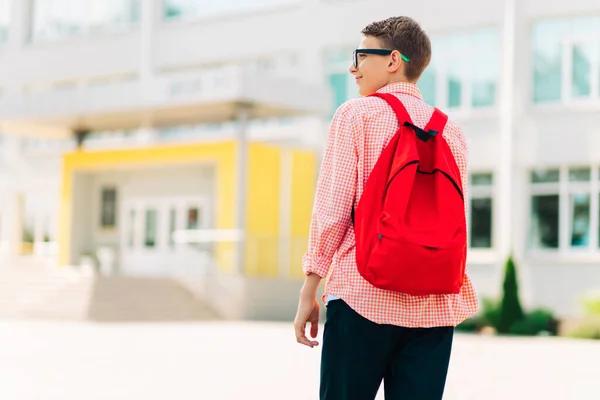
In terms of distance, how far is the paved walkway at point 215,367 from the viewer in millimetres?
7723

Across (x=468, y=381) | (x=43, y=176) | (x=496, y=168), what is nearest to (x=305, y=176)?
(x=496, y=168)

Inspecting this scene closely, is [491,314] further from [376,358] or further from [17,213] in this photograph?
[17,213]

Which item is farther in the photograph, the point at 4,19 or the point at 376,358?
the point at 4,19

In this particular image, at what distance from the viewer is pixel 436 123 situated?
2.80m

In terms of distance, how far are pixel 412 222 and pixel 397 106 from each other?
0.38m

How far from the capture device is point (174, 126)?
2731cm

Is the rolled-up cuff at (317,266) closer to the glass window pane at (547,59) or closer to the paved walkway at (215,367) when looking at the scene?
the paved walkway at (215,367)

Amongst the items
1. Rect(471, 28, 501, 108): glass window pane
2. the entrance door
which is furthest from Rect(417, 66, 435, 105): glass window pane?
the entrance door

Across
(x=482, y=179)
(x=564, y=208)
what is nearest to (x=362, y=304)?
(x=564, y=208)

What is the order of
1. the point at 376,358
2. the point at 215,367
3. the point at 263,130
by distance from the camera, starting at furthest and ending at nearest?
1. the point at 263,130
2. the point at 215,367
3. the point at 376,358

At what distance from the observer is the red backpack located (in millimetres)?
2520

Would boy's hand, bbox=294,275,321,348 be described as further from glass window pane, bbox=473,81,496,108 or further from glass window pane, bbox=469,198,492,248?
glass window pane, bbox=473,81,496,108

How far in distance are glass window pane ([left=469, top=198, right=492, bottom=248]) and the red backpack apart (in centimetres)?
2038

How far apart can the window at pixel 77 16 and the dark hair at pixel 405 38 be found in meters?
27.9
